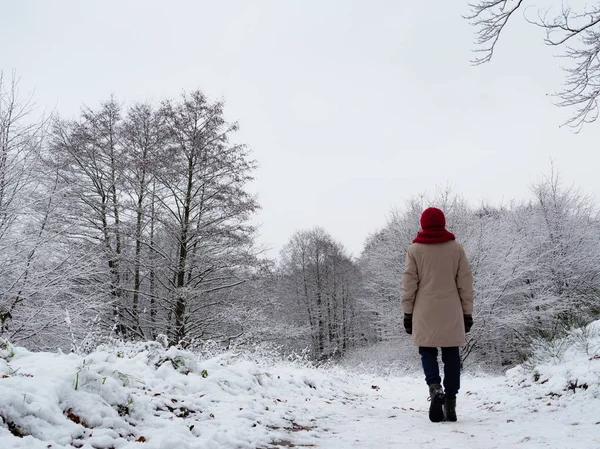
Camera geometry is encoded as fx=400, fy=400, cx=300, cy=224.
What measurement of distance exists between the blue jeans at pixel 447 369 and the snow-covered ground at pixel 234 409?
33 centimetres

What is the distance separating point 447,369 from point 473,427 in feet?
2.05

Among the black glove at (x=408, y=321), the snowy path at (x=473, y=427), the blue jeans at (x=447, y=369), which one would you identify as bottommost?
the snowy path at (x=473, y=427)

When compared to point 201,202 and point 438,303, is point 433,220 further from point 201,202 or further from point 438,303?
point 201,202

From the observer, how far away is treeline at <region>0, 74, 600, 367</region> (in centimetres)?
840

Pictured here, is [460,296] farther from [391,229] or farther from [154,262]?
[391,229]

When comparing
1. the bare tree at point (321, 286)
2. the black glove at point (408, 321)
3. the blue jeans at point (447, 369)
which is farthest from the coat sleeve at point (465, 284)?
the bare tree at point (321, 286)

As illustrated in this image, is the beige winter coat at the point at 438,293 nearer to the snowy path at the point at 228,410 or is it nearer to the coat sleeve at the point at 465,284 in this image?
the coat sleeve at the point at 465,284

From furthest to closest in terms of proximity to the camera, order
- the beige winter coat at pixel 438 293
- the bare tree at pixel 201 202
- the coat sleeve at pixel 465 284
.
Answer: the bare tree at pixel 201 202 < the coat sleeve at pixel 465 284 < the beige winter coat at pixel 438 293

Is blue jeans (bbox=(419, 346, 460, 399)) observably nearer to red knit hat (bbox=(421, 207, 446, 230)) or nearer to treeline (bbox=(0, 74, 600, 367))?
red knit hat (bbox=(421, 207, 446, 230))

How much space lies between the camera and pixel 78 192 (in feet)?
45.6

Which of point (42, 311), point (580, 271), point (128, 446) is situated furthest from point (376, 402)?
point (580, 271)

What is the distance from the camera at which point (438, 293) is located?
409 cm

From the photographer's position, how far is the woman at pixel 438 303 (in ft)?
13.0

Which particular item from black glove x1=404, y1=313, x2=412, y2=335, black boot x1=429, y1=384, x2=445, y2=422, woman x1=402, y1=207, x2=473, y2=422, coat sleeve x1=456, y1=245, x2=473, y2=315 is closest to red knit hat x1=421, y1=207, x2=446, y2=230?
woman x1=402, y1=207, x2=473, y2=422
